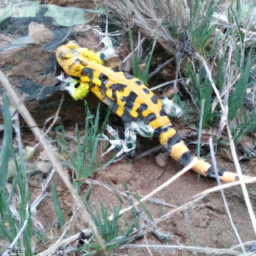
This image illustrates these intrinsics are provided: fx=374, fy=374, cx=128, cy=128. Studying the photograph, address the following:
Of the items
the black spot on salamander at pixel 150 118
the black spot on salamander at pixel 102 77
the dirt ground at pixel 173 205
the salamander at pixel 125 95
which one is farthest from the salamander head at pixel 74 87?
the dirt ground at pixel 173 205

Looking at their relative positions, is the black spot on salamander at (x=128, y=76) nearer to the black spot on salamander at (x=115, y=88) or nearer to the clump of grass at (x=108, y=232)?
the black spot on salamander at (x=115, y=88)

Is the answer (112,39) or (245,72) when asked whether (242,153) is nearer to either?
(245,72)

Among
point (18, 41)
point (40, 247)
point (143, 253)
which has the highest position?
point (18, 41)

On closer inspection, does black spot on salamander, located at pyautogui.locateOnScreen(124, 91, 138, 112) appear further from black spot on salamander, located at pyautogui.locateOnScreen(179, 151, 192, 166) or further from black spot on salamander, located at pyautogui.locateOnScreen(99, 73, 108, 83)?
black spot on salamander, located at pyautogui.locateOnScreen(179, 151, 192, 166)

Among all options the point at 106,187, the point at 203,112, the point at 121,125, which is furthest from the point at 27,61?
the point at 203,112

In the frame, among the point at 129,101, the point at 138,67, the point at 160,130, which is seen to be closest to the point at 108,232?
the point at 160,130

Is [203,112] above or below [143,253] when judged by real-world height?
above

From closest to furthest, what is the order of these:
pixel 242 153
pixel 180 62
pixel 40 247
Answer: pixel 40 247 → pixel 242 153 → pixel 180 62
